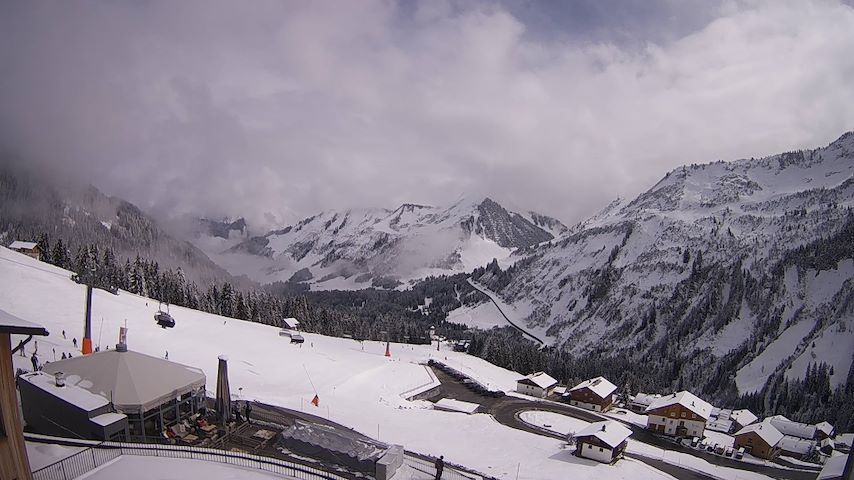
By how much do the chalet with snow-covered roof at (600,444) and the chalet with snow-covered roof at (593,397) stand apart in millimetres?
29536

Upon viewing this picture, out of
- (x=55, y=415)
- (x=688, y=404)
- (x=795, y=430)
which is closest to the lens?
(x=55, y=415)

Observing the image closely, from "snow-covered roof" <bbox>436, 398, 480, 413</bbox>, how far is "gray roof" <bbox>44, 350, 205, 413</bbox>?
31314 mm

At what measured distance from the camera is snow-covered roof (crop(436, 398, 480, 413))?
→ 50500mm

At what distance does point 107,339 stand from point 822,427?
353 ft

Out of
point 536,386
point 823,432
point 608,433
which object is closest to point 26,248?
point 536,386

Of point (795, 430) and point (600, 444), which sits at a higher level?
point (600, 444)

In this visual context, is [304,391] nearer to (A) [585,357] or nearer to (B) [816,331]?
(A) [585,357]

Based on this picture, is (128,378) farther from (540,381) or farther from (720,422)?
(720,422)

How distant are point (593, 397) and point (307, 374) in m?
43.0

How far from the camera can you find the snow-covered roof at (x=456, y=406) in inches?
1988

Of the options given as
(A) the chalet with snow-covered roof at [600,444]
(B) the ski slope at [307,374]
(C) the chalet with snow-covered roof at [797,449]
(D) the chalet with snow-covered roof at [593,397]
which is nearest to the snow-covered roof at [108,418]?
(B) the ski slope at [307,374]

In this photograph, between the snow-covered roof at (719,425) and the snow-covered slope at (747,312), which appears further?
the snow-covered slope at (747,312)

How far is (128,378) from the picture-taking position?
22.9 m

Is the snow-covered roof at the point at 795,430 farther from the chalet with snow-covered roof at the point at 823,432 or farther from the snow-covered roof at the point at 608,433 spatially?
the snow-covered roof at the point at 608,433
